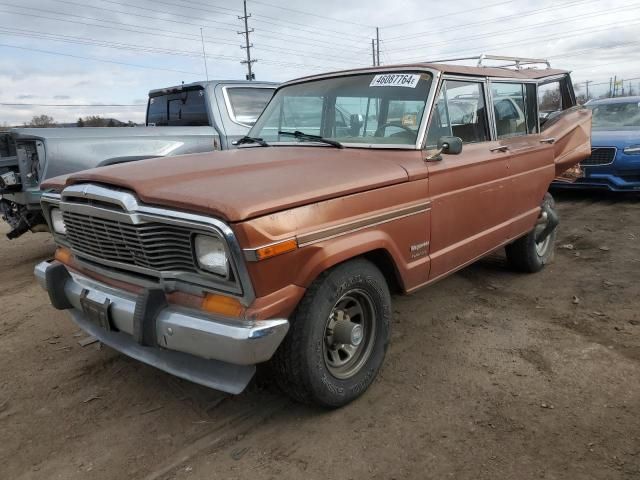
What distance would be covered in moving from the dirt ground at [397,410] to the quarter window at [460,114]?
4.76 feet

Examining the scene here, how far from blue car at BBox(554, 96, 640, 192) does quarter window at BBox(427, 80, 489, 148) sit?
16.7 feet

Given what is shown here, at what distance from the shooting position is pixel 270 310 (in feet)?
7.70

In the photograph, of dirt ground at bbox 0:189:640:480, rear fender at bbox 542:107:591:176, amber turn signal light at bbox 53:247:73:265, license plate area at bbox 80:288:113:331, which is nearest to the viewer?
dirt ground at bbox 0:189:640:480

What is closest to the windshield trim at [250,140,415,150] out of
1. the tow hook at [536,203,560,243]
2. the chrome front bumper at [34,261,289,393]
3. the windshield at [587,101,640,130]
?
the chrome front bumper at [34,261,289,393]

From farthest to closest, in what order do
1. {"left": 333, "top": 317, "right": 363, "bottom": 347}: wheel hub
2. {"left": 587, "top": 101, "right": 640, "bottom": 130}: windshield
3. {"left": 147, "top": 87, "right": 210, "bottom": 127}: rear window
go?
{"left": 587, "top": 101, "right": 640, "bottom": 130}: windshield → {"left": 147, "top": 87, "right": 210, "bottom": 127}: rear window → {"left": 333, "top": 317, "right": 363, "bottom": 347}: wheel hub

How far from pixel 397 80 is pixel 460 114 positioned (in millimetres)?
600

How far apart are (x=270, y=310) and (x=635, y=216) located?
697 cm

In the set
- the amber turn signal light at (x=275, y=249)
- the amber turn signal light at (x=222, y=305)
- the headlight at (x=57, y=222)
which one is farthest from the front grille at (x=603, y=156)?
the headlight at (x=57, y=222)

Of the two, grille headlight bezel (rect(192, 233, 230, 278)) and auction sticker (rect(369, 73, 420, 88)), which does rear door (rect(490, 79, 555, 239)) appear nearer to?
auction sticker (rect(369, 73, 420, 88))

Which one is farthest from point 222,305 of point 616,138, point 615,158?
point 616,138

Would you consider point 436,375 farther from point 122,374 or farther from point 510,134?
point 510,134

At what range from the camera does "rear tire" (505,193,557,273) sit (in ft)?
16.1

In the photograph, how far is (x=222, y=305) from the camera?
7.89ft

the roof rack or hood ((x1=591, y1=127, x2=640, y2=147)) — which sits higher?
the roof rack
